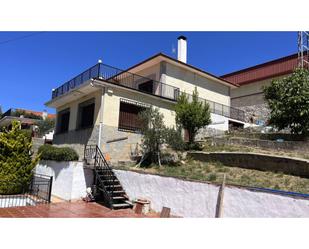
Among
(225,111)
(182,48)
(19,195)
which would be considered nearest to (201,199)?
(19,195)

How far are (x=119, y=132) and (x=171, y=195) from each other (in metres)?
6.00

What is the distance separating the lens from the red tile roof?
1972 cm

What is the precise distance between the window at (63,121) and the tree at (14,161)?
5.88m

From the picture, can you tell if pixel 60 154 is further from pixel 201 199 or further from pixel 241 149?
pixel 241 149

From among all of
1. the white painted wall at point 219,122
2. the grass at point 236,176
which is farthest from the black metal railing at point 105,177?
the white painted wall at point 219,122

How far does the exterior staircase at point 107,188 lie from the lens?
8648 mm

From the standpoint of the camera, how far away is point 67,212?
26.3ft

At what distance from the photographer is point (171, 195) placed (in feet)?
24.4

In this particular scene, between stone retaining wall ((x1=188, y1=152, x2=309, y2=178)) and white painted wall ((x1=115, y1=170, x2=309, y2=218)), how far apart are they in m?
2.96

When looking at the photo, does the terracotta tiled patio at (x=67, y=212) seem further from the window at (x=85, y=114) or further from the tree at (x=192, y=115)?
the tree at (x=192, y=115)

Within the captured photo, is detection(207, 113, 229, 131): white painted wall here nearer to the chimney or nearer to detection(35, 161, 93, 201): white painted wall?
the chimney

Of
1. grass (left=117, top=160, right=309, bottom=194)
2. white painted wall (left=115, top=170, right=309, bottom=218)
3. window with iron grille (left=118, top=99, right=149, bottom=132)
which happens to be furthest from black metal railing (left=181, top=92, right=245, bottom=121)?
white painted wall (left=115, top=170, right=309, bottom=218)
